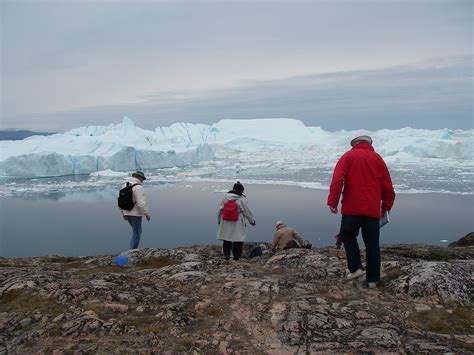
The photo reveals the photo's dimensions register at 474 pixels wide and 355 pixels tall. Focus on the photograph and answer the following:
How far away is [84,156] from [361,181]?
42.5 meters

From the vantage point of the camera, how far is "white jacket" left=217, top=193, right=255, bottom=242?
21.8 ft

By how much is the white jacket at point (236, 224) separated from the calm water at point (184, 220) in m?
10.7

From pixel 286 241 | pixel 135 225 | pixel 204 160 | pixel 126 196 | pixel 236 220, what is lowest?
pixel 204 160

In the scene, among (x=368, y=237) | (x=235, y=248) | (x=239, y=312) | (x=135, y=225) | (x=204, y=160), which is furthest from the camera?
(x=204, y=160)

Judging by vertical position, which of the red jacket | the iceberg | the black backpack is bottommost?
the iceberg

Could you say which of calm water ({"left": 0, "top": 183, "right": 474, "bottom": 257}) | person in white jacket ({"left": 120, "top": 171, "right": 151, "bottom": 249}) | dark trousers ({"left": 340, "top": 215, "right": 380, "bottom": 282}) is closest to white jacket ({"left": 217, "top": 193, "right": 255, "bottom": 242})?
person in white jacket ({"left": 120, "top": 171, "right": 151, "bottom": 249})

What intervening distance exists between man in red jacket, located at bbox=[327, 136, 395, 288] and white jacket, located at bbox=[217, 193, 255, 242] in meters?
2.44

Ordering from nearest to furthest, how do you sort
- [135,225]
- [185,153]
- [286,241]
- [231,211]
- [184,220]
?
1. [231,211]
2. [135,225]
3. [286,241]
4. [184,220]
5. [185,153]

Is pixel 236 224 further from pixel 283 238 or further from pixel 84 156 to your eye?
pixel 84 156

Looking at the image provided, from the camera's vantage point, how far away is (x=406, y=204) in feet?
82.3

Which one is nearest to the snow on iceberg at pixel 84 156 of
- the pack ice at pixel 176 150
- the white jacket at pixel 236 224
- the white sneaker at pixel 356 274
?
the pack ice at pixel 176 150

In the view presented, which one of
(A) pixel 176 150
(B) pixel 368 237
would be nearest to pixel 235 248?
(B) pixel 368 237

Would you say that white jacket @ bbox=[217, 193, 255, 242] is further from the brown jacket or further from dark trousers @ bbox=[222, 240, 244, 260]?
the brown jacket

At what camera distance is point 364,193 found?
165 inches
